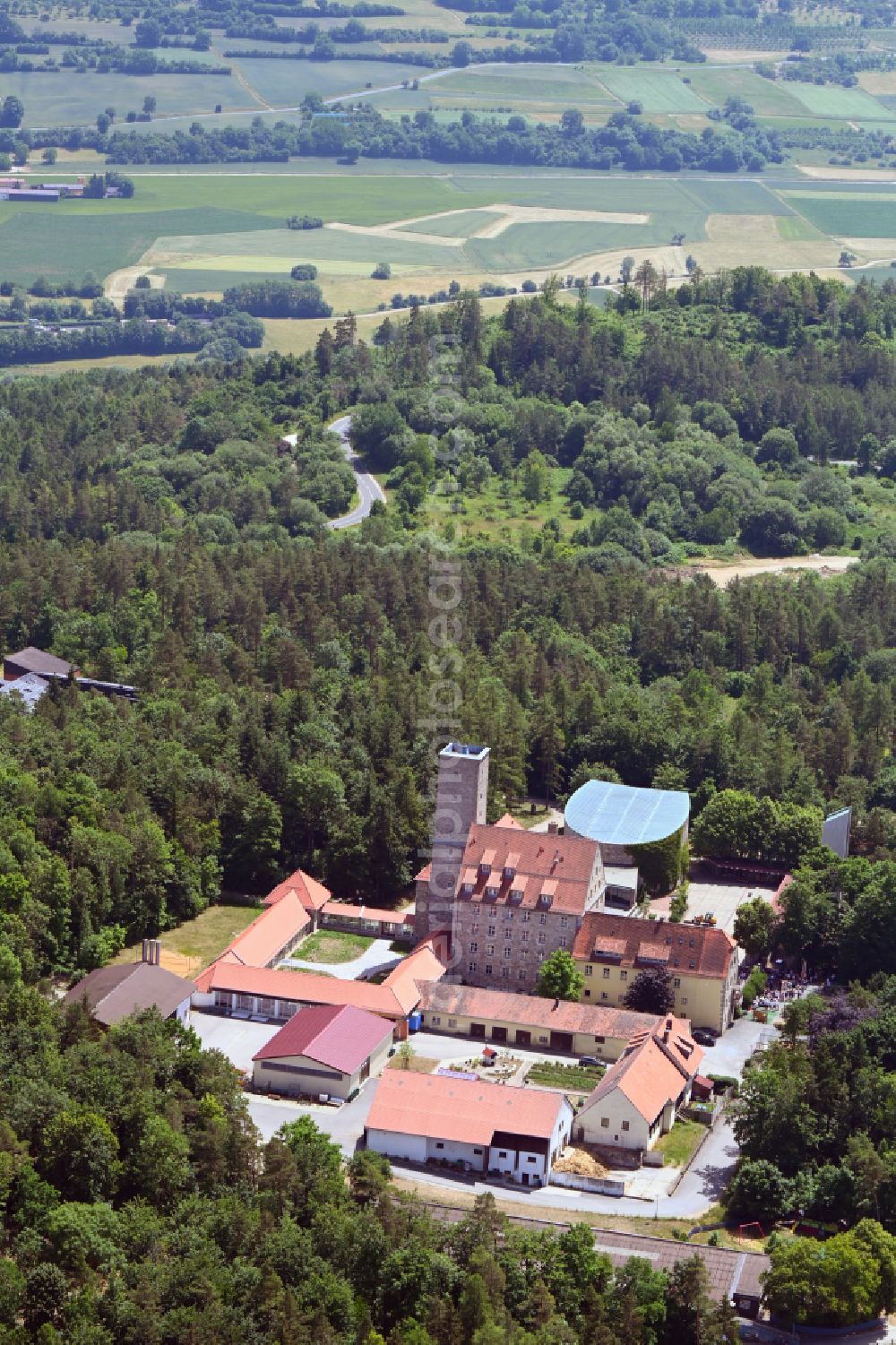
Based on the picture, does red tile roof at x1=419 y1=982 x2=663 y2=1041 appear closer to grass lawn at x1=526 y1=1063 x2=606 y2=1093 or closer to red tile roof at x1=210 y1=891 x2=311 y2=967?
grass lawn at x1=526 y1=1063 x2=606 y2=1093

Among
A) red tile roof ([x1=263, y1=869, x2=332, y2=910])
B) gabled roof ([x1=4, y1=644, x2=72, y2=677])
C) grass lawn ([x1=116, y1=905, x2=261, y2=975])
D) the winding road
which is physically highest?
red tile roof ([x1=263, y1=869, x2=332, y2=910])

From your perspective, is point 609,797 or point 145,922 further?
point 609,797

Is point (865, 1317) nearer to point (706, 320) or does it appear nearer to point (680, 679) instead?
point (680, 679)

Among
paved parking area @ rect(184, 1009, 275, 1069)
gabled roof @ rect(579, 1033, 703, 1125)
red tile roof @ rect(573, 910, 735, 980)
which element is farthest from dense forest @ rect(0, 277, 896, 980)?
gabled roof @ rect(579, 1033, 703, 1125)

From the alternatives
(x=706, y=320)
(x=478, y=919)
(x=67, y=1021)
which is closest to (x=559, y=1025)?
(x=478, y=919)

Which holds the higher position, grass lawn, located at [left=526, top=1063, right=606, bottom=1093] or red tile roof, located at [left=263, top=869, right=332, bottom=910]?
grass lawn, located at [left=526, top=1063, right=606, bottom=1093]

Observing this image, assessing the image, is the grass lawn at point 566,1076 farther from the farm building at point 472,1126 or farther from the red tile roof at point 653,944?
the red tile roof at point 653,944

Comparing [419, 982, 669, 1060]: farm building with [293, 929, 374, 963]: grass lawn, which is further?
[293, 929, 374, 963]: grass lawn
